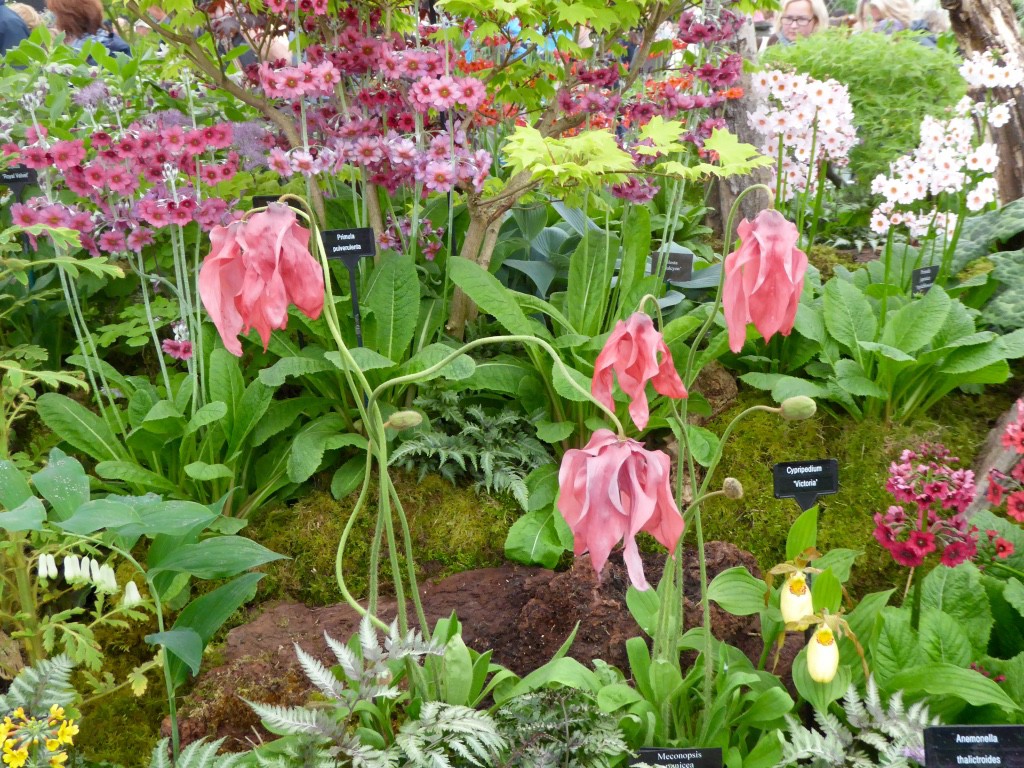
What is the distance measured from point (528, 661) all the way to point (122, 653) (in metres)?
1.11

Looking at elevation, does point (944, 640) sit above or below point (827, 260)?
below

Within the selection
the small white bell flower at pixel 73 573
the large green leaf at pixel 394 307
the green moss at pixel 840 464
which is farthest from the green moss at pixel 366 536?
the small white bell flower at pixel 73 573

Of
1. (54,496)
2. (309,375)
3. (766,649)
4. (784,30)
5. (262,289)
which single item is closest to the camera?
(262,289)

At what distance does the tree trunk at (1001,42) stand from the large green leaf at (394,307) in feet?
9.24

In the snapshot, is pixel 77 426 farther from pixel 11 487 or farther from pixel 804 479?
pixel 804 479

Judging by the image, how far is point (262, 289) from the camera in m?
1.19

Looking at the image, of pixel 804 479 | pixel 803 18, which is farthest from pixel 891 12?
pixel 804 479

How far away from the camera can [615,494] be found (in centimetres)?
111

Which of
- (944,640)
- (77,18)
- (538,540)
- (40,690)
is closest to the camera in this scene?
(40,690)

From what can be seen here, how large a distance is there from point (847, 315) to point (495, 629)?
→ 1649mm

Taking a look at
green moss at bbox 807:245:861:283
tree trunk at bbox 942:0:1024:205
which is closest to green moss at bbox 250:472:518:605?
green moss at bbox 807:245:861:283

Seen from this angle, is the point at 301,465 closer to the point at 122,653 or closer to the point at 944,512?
the point at 122,653

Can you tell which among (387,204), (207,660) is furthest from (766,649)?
(387,204)

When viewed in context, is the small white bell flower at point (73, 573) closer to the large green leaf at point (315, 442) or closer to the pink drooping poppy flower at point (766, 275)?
the large green leaf at point (315, 442)
